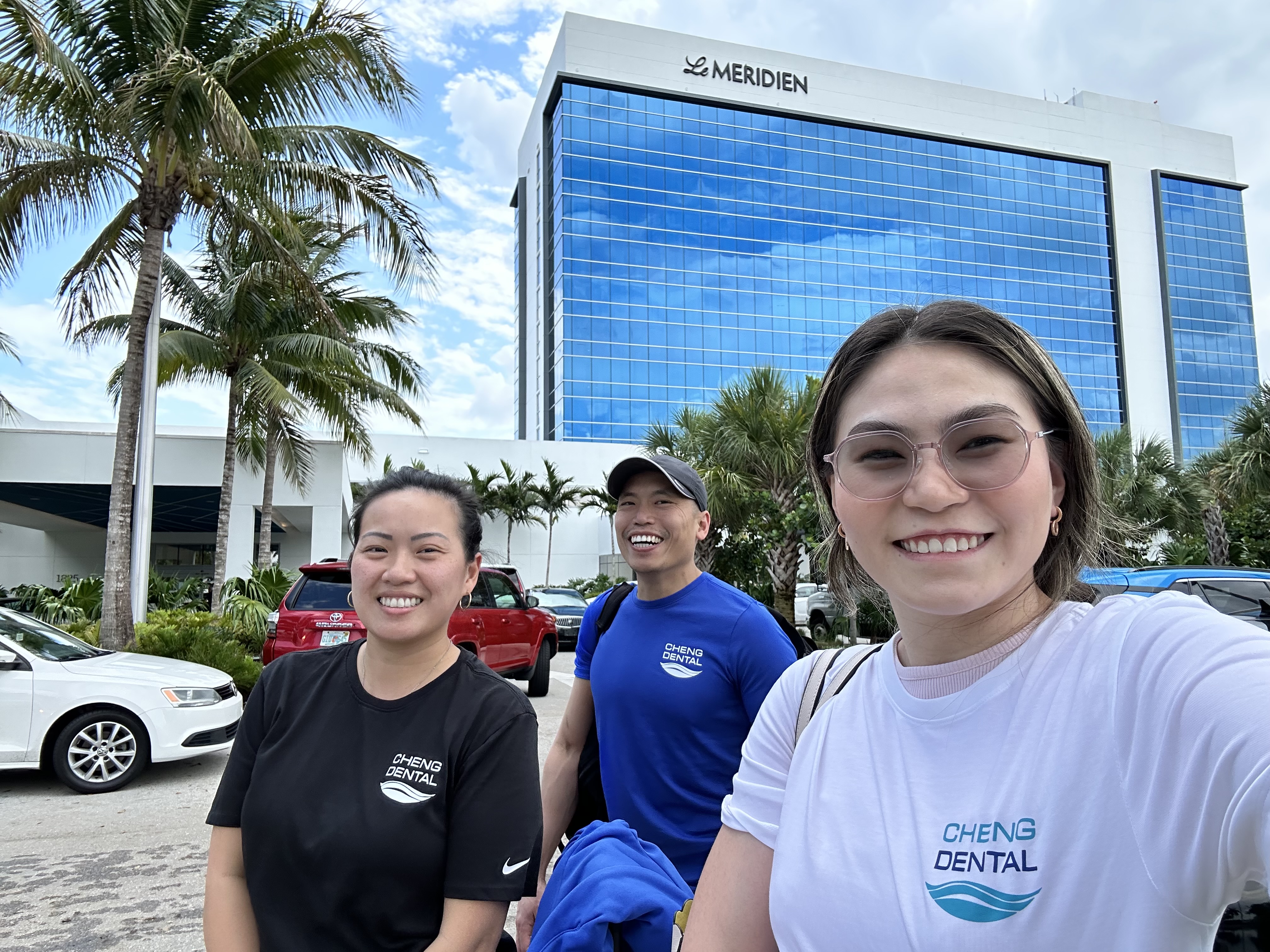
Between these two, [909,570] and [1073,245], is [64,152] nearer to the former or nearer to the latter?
[909,570]

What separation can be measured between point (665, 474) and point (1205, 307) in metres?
85.3

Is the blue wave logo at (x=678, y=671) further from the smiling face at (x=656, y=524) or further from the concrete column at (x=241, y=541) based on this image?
the concrete column at (x=241, y=541)

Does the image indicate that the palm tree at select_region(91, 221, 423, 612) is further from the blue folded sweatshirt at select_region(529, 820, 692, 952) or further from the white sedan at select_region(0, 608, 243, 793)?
the blue folded sweatshirt at select_region(529, 820, 692, 952)

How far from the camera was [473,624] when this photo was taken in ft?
35.0

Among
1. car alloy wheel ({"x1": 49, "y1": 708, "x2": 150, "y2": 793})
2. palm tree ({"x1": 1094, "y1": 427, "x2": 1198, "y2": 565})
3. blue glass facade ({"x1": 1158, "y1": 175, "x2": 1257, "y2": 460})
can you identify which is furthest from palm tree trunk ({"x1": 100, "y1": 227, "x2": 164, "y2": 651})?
blue glass facade ({"x1": 1158, "y1": 175, "x2": 1257, "y2": 460})

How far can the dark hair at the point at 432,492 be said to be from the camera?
2127mm

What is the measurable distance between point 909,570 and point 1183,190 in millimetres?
90837

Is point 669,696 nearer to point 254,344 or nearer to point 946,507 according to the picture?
point 946,507

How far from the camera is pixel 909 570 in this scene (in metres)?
1.15

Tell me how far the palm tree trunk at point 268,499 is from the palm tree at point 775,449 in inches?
383

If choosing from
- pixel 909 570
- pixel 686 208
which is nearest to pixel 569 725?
pixel 909 570

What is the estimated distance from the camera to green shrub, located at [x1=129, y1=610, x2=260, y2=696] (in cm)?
1040

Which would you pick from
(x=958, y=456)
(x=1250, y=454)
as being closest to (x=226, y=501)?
(x=958, y=456)

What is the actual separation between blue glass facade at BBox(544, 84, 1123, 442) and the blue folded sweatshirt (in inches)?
2223
